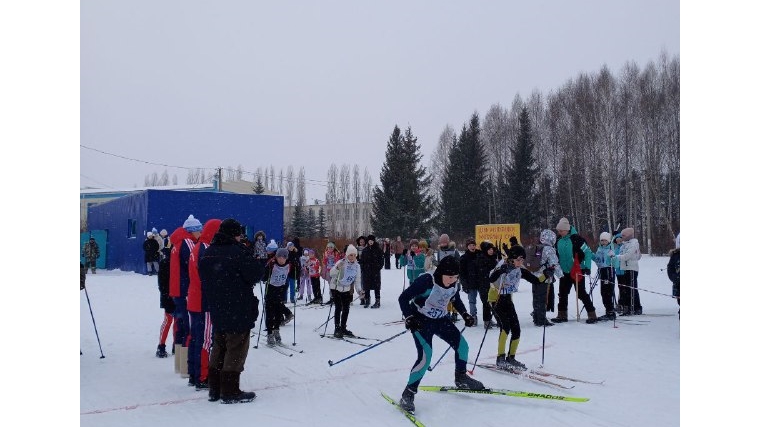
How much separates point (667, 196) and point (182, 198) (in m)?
27.5

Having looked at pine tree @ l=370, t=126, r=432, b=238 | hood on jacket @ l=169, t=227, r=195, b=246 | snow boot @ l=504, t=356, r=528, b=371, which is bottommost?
snow boot @ l=504, t=356, r=528, b=371

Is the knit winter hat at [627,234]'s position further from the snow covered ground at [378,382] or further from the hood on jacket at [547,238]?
Answer: the hood on jacket at [547,238]

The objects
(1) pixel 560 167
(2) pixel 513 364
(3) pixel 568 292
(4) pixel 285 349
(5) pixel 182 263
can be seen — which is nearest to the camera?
(5) pixel 182 263

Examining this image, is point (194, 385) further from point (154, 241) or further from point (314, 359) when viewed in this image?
point (154, 241)

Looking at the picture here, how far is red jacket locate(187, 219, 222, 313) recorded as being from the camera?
18.3ft

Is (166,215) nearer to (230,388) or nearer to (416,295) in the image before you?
(230,388)

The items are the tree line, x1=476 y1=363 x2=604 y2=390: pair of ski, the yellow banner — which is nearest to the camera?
x1=476 y1=363 x2=604 y2=390: pair of ski

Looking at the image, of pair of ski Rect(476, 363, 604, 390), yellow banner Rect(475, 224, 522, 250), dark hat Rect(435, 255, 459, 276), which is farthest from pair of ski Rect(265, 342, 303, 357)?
yellow banner Rect(475, 224, 522, 250)

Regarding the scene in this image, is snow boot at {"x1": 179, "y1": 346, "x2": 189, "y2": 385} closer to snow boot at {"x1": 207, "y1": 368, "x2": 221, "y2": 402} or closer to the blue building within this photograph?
snow boot at {"x1": 207, "y1": 368, "x2": 221, "y2": 402}

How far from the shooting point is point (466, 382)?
5480 mm

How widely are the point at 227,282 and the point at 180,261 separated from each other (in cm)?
102

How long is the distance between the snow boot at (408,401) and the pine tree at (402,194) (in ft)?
125

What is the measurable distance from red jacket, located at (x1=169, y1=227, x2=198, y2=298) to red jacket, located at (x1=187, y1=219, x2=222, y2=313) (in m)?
0.17

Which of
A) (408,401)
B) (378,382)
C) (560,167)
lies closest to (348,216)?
(560,167)
